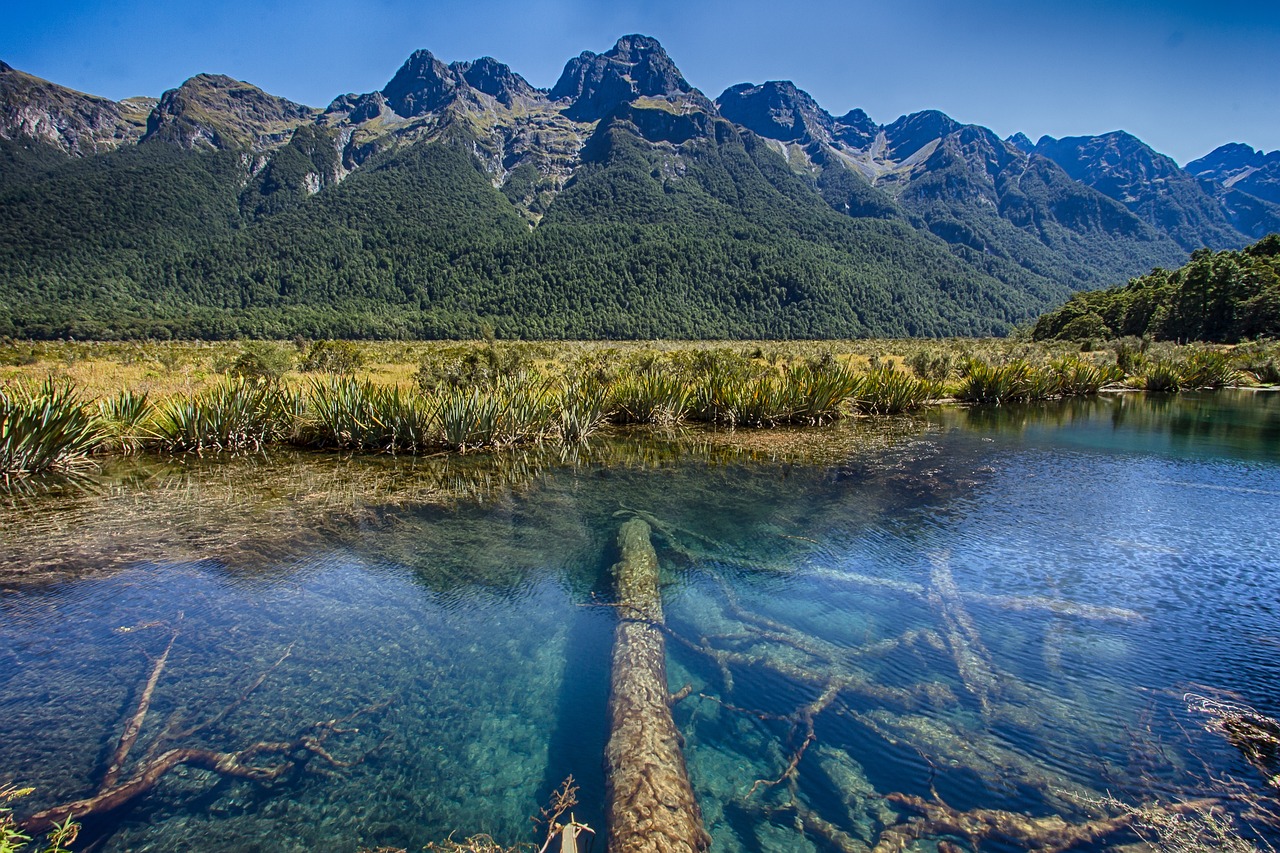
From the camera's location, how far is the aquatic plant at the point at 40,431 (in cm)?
1065

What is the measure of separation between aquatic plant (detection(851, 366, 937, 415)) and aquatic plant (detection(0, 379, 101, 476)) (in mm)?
20224

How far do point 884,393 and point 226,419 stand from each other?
19.6 meters

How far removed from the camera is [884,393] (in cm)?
2108

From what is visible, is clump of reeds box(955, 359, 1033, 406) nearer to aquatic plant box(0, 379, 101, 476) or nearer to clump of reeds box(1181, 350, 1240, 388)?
clump of reeds box(1181, 350, 1240, 388)

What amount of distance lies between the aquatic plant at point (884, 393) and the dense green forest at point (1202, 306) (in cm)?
3824

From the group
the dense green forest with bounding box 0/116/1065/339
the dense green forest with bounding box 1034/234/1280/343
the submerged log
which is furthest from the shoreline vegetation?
the dense green forest with bounding box 0/116/1065/339

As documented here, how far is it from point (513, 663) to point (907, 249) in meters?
221

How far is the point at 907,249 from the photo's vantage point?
649 feet

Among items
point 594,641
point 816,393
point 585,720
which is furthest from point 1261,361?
point 585,720

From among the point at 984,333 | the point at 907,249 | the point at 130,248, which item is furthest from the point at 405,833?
→ the point at 907,249

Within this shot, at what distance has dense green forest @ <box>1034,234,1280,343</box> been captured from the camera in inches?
1670

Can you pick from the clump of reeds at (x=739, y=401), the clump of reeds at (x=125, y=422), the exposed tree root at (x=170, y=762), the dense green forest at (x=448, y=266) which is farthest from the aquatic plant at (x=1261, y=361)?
the dense green forest at (x=448, y=266)

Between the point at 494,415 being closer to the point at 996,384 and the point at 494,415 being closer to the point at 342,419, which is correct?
the point at 342,419

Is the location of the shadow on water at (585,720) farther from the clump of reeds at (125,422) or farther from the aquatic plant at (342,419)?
the clump of reeds at (125,422)
